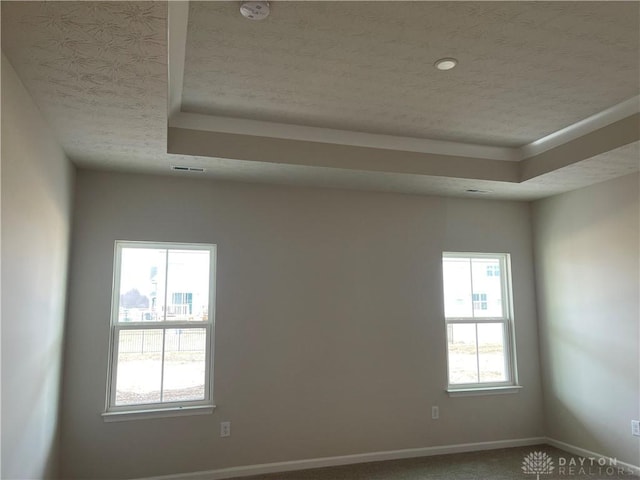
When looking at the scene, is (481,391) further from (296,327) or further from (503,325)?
(296,327)

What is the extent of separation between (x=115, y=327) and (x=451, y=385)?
3.12m

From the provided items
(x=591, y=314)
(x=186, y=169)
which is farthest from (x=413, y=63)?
(x=591, y=314)

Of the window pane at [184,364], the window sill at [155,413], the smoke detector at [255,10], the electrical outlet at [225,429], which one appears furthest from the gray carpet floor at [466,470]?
the smoke detector at [255,10]

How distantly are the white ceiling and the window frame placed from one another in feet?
2.63

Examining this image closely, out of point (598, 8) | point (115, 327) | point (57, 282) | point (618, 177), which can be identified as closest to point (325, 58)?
point (598, 8)

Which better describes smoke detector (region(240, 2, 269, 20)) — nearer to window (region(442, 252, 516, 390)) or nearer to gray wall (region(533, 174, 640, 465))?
window (region(442, 252, 516, 390))

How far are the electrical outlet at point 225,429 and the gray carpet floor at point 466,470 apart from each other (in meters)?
0.40

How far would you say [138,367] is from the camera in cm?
373

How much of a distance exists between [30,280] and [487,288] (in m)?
4.07

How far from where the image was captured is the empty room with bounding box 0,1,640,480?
2.30m

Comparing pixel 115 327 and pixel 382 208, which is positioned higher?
pixel 382 208

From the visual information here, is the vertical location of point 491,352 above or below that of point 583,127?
below

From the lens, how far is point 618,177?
12.9 ft

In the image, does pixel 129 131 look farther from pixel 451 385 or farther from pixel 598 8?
pixel 451 385
